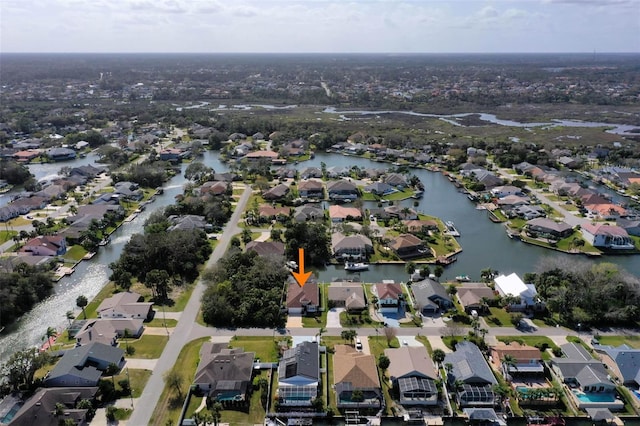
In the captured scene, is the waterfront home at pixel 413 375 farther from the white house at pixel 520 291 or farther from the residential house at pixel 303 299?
the white house at pixel 520 291

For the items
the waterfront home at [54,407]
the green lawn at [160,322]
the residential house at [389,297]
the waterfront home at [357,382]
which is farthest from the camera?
the residential house at [389,297]

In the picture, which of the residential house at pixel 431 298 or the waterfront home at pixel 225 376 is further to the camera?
the residential house at pixel 431 298

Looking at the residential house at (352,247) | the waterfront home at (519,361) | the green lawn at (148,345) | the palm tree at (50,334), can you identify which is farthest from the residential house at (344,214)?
the palm tree at (50,334)

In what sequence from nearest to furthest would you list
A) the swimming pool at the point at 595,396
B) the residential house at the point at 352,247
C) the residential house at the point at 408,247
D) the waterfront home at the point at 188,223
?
the swimming pool at the point at 595,396, the residential house at the point at 352,247, the residential house at the point at 408,247, the waterfront home at the point at 188,223

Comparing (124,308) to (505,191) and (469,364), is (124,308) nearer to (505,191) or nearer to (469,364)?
(469,364)

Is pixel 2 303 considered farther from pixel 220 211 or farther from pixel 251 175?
pixel 251 175

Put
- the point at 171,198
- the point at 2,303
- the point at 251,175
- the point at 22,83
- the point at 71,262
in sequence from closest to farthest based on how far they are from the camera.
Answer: the point at 2,303
the point at 71,262
the point at 171,198
the point at 251,175
the point at 22,83

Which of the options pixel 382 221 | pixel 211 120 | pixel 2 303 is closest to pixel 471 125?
pixel 211 120
